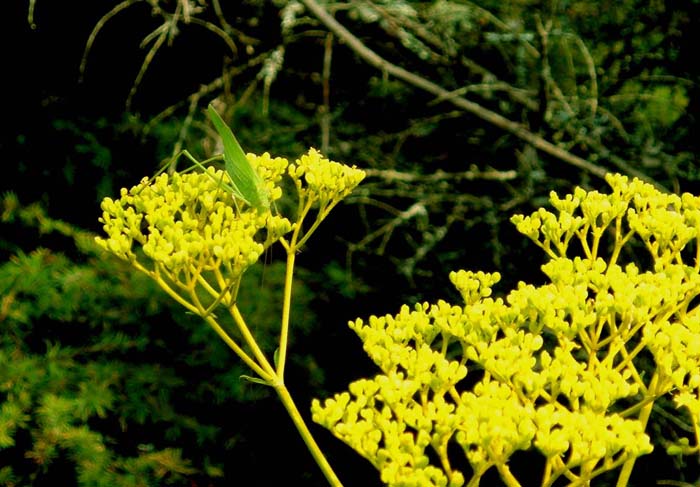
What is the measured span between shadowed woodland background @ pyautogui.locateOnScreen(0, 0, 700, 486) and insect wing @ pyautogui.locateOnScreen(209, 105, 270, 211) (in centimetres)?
94

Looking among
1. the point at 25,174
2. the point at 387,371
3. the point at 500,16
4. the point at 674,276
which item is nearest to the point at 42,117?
the point at 25,174

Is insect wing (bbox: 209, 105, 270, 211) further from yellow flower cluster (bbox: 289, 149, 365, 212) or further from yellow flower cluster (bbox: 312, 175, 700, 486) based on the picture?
yellow flower cluster (bbox: 312, 175, 700, 486)

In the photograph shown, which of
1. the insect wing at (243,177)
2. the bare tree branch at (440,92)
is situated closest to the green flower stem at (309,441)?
the insect wing at (243,177)

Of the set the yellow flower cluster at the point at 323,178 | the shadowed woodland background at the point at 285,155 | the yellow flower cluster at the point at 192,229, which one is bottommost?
the shadowed woodland background at the point at 285,155

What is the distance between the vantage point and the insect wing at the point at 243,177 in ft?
4.65

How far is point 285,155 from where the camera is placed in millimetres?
3092

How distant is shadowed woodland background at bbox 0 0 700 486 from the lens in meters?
2.54

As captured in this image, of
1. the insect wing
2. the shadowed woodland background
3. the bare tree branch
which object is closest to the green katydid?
the insect wing

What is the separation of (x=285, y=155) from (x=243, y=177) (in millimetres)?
1679

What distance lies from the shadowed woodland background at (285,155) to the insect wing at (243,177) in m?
0.94

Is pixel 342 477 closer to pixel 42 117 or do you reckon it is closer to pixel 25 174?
pixel 25 174

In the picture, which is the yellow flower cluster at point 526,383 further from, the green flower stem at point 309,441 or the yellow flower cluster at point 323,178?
the yellow flower cluster at point 323,178

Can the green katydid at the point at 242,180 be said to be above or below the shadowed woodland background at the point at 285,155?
above

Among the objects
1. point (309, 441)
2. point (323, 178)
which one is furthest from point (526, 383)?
point (323, 178)
